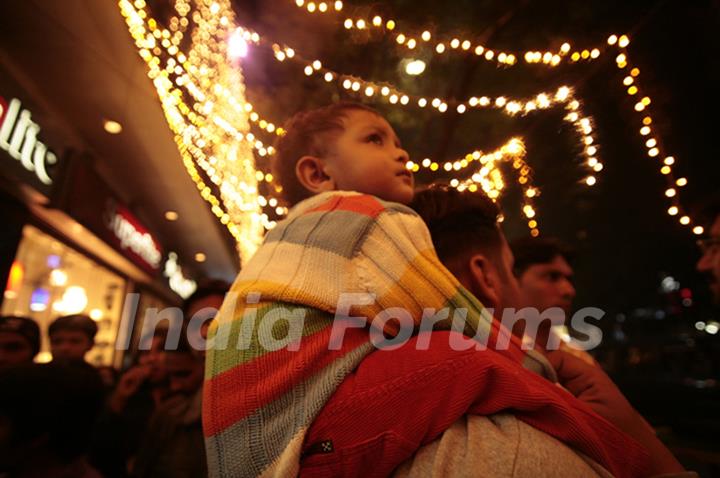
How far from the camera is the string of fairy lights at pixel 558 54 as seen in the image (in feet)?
4.73

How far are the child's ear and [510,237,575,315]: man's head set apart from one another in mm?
1276

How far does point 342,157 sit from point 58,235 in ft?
15.9

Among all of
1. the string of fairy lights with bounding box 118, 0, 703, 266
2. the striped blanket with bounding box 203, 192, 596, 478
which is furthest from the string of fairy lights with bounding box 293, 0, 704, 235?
the striped blanket with bounding box 203, 192, 596, 478

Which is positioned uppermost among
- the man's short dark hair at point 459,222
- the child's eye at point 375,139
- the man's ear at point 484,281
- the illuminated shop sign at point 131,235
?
the illuminated shop sign at point 131,235

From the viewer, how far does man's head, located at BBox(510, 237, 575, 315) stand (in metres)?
2.06

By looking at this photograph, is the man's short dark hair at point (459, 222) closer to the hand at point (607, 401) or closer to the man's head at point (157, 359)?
the hand at point (607, 401)

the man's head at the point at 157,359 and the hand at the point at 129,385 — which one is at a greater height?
the man's head at the point at 157,359

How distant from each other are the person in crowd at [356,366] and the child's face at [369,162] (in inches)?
9.7

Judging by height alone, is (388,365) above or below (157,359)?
above

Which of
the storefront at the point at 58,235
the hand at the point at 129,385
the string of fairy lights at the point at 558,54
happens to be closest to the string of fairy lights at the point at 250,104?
the string of fairy lights at the point at 558,54

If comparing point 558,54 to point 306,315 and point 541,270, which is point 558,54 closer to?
point 541,270

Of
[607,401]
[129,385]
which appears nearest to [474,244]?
[607,401]

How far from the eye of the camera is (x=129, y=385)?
2559 mm

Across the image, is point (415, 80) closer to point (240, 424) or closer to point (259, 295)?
point (259, 295)
